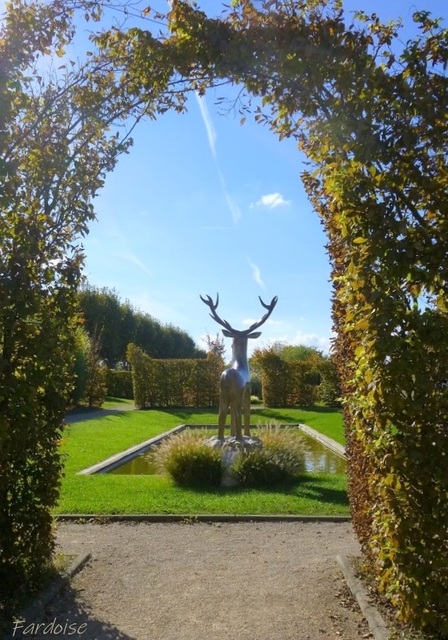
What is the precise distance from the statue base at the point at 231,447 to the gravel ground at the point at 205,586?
2752 millimetres

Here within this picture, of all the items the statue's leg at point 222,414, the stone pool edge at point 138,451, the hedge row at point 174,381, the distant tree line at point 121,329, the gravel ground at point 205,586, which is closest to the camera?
the gravel ground at point 205,586

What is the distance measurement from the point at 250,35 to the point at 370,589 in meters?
4.42

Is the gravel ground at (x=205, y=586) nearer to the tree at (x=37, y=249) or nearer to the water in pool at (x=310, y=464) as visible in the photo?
the tree at (x=37, y=249)

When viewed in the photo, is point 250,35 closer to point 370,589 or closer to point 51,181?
point 51,181

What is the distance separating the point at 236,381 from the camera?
12125 mm

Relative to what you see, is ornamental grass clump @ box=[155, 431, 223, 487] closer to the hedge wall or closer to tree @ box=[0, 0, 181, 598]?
tree @ box=[0, 0, 181, 598]

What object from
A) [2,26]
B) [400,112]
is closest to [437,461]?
[400,112]

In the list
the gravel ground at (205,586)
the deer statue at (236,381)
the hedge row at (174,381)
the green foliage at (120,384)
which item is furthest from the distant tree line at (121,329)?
the gravel ground at (205,586)

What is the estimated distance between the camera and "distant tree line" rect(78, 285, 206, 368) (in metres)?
48.7

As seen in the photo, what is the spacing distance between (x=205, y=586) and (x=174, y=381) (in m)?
24.5

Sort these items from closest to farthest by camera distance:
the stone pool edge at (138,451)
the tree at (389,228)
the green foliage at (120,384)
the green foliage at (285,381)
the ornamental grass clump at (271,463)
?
the tree at (389,228)
the ornamental grass clump at (271,463)
the stone pool edge at (138,451)
the green foliage at (285,381)
the green foliage at (120,384)

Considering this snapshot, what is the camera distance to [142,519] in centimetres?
774

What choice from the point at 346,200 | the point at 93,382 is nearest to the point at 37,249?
the point at 346,200

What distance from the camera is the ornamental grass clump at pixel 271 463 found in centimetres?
1009
